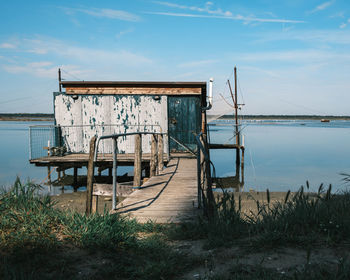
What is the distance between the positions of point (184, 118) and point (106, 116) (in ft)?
13.6

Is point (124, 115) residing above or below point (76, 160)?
above

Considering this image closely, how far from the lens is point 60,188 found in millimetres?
17031

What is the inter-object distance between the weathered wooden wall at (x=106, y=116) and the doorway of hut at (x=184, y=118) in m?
0.43

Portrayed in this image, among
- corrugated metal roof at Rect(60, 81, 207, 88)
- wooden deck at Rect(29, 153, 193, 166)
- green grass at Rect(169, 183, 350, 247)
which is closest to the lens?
green grass at Rect(169, 183, 350, 247)

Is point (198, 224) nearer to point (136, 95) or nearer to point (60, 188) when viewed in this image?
point (136, 95)

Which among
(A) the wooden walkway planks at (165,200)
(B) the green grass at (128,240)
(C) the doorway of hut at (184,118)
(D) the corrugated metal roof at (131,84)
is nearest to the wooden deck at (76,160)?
(C) the doorway of hut at (184,118)

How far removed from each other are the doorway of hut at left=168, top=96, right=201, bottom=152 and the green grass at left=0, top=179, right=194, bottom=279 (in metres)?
11.7

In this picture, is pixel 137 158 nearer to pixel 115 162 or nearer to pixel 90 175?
pixel 115 162

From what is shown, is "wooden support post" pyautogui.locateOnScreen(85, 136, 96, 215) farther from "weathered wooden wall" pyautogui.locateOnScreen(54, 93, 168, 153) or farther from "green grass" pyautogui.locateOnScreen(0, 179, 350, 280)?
"weathered wooden wall" pyautogui.locateOnScreen(54, 93, 168, 153)

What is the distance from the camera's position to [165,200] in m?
6.44

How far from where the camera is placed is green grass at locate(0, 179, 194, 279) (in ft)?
9.70

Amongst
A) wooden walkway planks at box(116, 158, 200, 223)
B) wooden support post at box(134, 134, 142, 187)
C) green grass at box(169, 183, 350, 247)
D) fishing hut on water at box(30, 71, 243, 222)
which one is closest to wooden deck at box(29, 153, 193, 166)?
fishing hut on water at box(30, 71, 243, 222)

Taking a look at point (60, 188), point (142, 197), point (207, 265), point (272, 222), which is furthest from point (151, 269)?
point (60, 188)

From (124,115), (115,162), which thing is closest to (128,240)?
(115,162)
